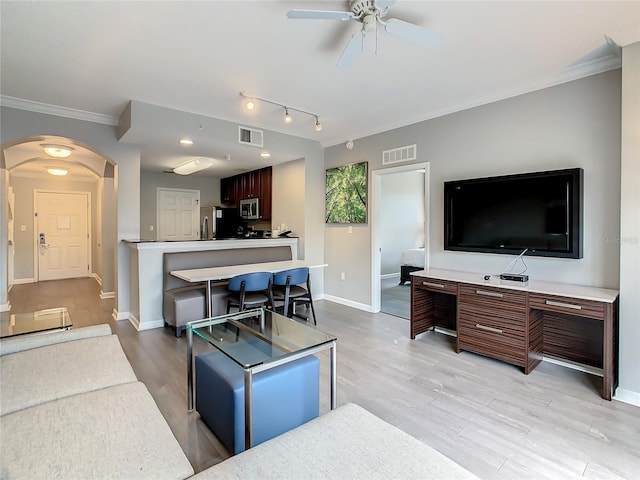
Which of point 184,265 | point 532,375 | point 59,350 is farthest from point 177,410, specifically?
point 532,375

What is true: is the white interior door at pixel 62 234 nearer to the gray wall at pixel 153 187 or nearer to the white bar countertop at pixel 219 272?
the gray wall at pixel 153 187

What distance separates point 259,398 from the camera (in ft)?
6.03

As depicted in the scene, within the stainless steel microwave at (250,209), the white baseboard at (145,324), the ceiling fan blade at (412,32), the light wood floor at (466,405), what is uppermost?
the ceiling fan blade at (412,32)

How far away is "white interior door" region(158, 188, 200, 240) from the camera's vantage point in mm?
7719

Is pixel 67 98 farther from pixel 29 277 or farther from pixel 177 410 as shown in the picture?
pixel 29 277

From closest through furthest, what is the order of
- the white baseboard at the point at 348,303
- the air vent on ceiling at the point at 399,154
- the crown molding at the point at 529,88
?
1. the crown molding at the point at 529,88
2. the air vent on ceiling at the point at 399,154
3. the white baseboard at the point at 348,303

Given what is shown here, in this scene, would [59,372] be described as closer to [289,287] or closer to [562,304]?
[289,287]

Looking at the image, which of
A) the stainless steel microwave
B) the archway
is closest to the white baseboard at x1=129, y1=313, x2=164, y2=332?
the archway

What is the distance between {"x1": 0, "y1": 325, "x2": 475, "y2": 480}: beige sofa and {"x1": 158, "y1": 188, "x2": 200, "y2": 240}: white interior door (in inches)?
254

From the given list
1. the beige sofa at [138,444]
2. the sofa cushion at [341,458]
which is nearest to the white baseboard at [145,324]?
the beige sofa at [138,444]

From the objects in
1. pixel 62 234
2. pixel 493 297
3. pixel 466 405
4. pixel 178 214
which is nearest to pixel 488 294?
pixel 493 297

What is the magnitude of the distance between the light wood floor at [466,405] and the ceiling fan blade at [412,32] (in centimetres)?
253

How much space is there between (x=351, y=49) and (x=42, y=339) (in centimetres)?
288

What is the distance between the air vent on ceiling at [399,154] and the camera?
4.34 m
